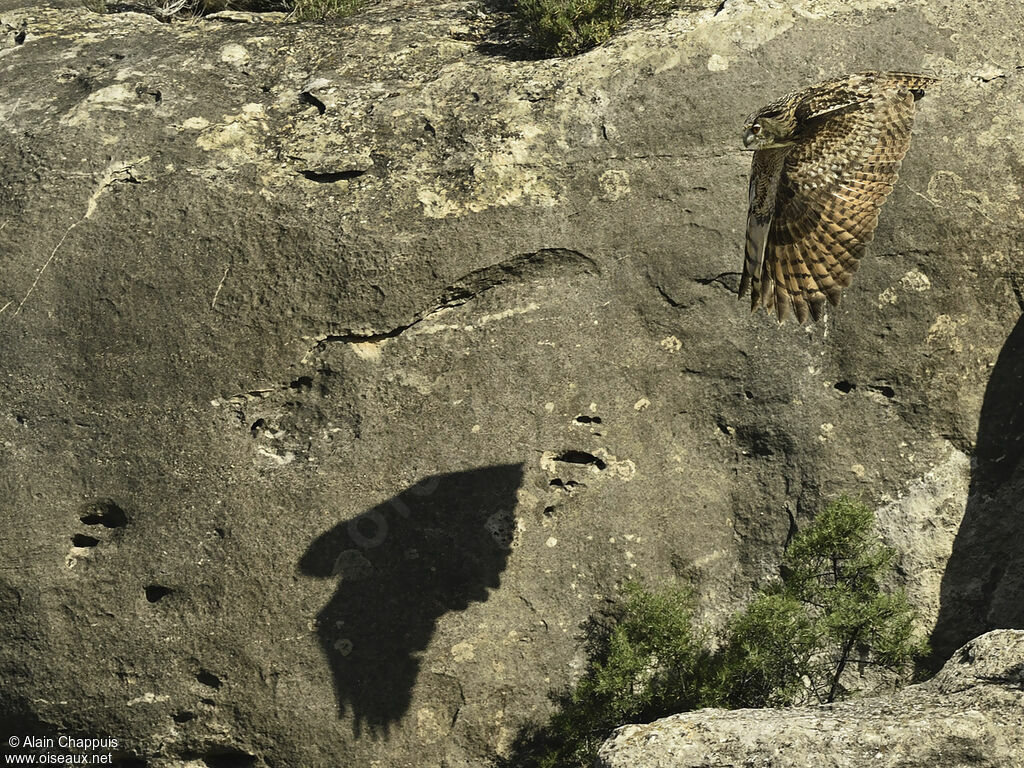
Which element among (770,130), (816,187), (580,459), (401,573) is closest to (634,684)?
(580,459)

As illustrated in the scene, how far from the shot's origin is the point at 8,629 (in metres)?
5.21

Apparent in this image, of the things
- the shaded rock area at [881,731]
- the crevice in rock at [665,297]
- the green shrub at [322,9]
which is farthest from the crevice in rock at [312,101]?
the shaded rock area at [881,731]

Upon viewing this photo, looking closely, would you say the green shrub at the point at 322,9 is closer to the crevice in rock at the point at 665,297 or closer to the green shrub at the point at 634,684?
the crevice in rock at the point at 665,297

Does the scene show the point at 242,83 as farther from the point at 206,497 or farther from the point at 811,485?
the point at 811,485

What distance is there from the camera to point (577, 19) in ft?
19.6

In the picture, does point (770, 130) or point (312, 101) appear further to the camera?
point (312, 101)

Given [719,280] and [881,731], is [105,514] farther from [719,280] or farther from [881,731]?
[881,731]

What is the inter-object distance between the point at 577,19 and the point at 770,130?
1.79 m

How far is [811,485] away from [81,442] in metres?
3.40

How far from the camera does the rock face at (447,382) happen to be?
5238mm

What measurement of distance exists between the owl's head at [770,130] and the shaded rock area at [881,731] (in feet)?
6.93

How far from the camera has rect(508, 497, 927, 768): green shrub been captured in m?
5.15

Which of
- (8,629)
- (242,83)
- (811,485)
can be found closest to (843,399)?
(811,485)

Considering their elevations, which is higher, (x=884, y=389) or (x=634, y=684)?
(x=884, y=389)
